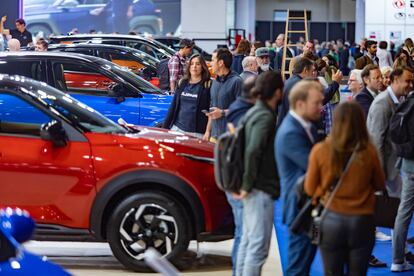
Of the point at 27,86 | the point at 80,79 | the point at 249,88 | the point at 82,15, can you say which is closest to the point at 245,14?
the point at 82,15

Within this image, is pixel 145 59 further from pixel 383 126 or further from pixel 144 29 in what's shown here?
pixel 144 29

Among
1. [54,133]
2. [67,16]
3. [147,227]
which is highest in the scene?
[67,16]

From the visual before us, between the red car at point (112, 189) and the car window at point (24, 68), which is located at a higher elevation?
the car window at point (24, 68)

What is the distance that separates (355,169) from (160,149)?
2.56 metres

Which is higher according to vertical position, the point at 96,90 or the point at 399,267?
the point at 96,90

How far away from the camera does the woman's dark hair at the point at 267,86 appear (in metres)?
6.45

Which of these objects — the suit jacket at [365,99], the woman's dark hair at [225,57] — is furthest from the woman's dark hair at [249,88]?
the woman's dark hair at [225,57]

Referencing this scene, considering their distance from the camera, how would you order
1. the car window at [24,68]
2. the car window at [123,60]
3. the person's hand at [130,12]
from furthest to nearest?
the person's hand at [130,12] < the car window at [123,60] < the car window at [24,68]

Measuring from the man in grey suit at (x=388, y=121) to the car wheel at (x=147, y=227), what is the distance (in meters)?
1.72

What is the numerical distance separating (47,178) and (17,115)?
27.3 inches

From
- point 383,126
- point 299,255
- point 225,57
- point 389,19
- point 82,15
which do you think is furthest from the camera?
point 82,15

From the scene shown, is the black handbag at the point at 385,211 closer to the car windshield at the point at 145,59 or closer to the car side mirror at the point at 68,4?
the car windshield at the point at 145,59

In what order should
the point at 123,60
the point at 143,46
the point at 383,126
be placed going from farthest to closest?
the point at 143,46
the point at 123,60
the point at 383,126

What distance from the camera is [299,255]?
6.52 metres
